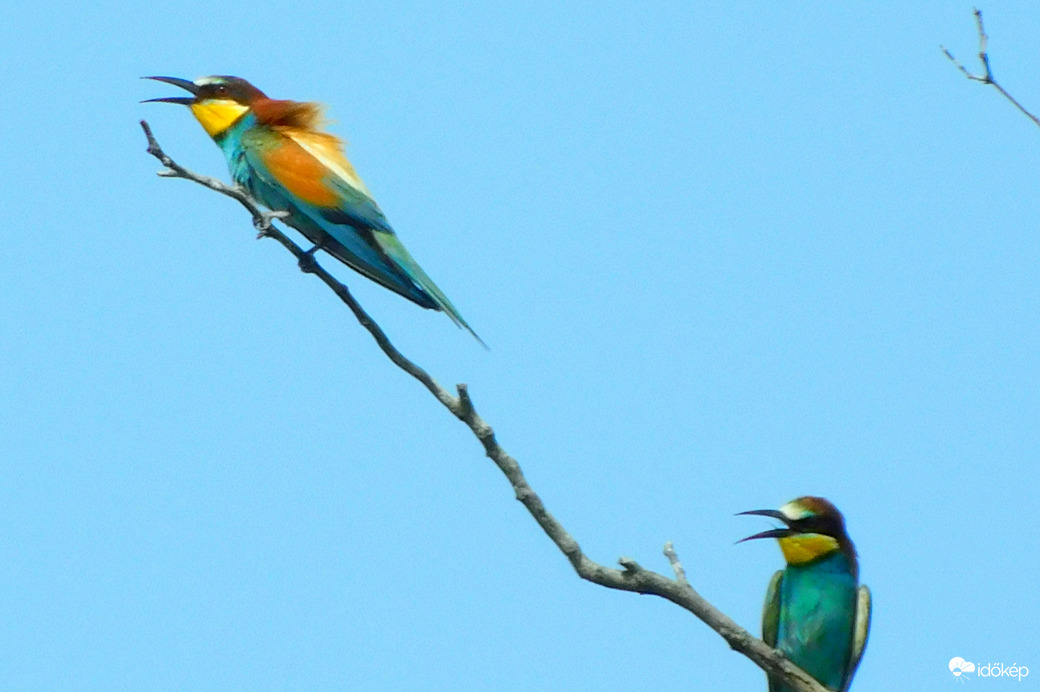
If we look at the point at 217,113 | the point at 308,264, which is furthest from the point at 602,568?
the point at 217,113

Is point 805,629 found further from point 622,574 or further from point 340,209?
point 340,209

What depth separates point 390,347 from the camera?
2.83 meters

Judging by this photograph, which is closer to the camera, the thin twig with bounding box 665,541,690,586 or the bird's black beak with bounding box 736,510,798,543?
the thin twig with bounding box 665,541,690,586

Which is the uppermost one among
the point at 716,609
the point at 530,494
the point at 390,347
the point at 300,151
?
the point at 300,151

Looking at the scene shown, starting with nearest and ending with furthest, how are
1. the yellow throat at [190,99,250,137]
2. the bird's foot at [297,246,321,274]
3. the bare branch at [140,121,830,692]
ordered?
the bare branch at [140,121,830,692]
the bird's foot at [297,246,321,274]
the yellow throat at [190,99,250,137]

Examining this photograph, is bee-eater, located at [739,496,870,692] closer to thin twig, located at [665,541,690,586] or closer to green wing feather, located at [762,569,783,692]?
green wing feather, located at [762,569,783,692]

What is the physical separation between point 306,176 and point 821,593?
2003 millimetres

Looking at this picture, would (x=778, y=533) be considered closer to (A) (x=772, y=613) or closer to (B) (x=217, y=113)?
(A) (x=772, y=613)

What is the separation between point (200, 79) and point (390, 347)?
218 cm

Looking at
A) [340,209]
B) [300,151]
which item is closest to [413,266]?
[340,209]

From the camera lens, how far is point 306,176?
4.06 metres

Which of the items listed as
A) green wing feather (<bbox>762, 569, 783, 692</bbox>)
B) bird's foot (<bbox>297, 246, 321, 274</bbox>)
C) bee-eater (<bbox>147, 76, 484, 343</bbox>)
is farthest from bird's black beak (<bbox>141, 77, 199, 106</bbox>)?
green wing feather (<bbox>762, 569, 783, 692</bbox>)

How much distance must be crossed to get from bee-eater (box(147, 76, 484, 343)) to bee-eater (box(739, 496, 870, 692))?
1183 millimetres

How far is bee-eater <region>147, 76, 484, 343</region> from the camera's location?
3867 mm
